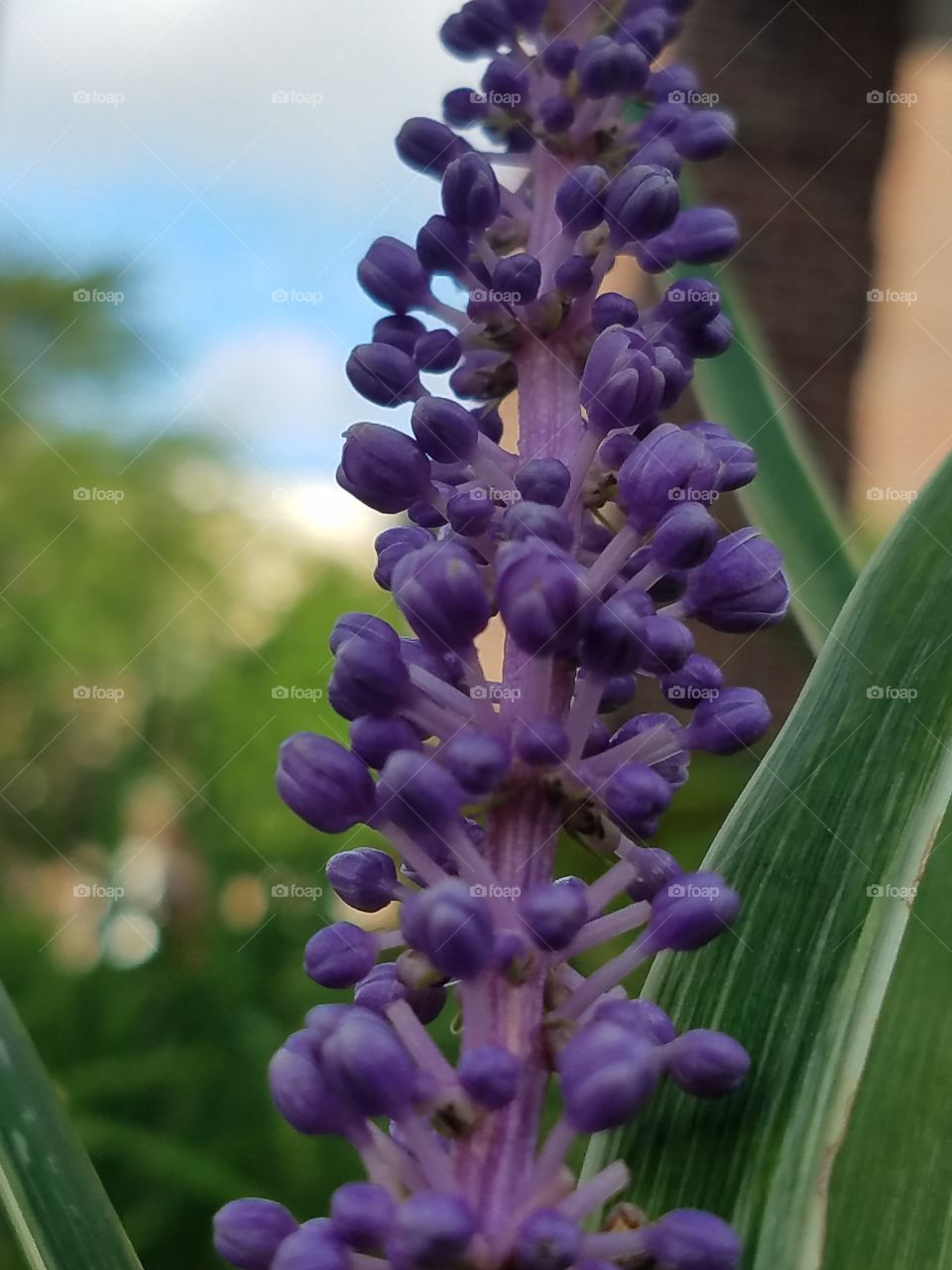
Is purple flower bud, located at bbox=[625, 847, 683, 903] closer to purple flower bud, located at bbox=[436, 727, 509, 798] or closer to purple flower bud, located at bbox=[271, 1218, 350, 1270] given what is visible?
purple flower bud, located at bbox=[436, 727, 509, 798]

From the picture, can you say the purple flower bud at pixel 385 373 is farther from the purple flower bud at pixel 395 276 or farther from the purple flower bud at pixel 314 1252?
the purple flower bud at pixel 314 1252

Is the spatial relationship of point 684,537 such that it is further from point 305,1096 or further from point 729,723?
point 305,1096

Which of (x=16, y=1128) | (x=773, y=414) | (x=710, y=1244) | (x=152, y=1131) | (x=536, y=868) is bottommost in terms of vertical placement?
(x=152, y=1131)

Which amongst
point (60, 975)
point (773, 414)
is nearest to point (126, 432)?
point (60, 975)

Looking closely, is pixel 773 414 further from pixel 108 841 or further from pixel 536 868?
pixel 108 841

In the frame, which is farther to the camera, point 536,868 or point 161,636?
point 161,636

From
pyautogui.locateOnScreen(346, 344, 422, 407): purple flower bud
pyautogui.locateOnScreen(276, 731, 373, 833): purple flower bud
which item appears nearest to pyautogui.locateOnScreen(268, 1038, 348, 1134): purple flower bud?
pyautogui.locateOnScreen(276, 731, 373, 833): purple flower bud
